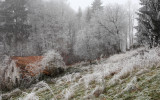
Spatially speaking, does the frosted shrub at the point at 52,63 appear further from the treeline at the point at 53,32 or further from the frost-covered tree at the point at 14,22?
the frost-covered tree at the point at 14,22

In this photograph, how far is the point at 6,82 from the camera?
8.64m

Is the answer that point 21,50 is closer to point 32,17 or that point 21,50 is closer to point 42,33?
point 42,33

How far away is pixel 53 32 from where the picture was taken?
2811cm

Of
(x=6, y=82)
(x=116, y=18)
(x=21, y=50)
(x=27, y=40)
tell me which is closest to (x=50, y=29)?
(x=27, y=40)

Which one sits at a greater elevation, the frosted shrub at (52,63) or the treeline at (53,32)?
the treeline at (53,32)

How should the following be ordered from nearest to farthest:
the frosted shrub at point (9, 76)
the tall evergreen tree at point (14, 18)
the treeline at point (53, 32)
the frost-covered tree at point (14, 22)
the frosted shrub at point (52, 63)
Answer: the frosted shrub at point (9, 76)
the frosted shrub at point (52, 63)
the treeline at point (53, 32)
the frost-covered tree at point (14, 22)
the tall evergreen tree at point (14, 18)

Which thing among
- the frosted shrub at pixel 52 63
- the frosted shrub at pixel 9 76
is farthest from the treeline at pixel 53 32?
the frosted shrub at pixel 9 76

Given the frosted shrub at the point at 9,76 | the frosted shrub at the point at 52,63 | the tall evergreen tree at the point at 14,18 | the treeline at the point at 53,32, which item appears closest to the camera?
the frosted shrub at the point at 9,76

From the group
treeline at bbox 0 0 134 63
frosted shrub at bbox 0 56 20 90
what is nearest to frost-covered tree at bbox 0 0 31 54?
treeline at bbox 0 0 134 63

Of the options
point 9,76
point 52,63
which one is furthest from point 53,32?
point 9,76

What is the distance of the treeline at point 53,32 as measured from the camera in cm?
2359

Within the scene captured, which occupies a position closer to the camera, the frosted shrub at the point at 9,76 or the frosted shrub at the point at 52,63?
the frosted shrub at the point at 9,76

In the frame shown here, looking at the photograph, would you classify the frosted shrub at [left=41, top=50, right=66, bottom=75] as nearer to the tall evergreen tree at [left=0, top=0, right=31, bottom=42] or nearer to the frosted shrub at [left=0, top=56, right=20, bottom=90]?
the frosted shrub at [left=0, top=56, right=20, bottom=90]

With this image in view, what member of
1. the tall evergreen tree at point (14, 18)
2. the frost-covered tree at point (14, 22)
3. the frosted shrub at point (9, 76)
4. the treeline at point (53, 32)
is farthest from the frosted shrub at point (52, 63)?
the tall evergreen tree at point (14, 18)
